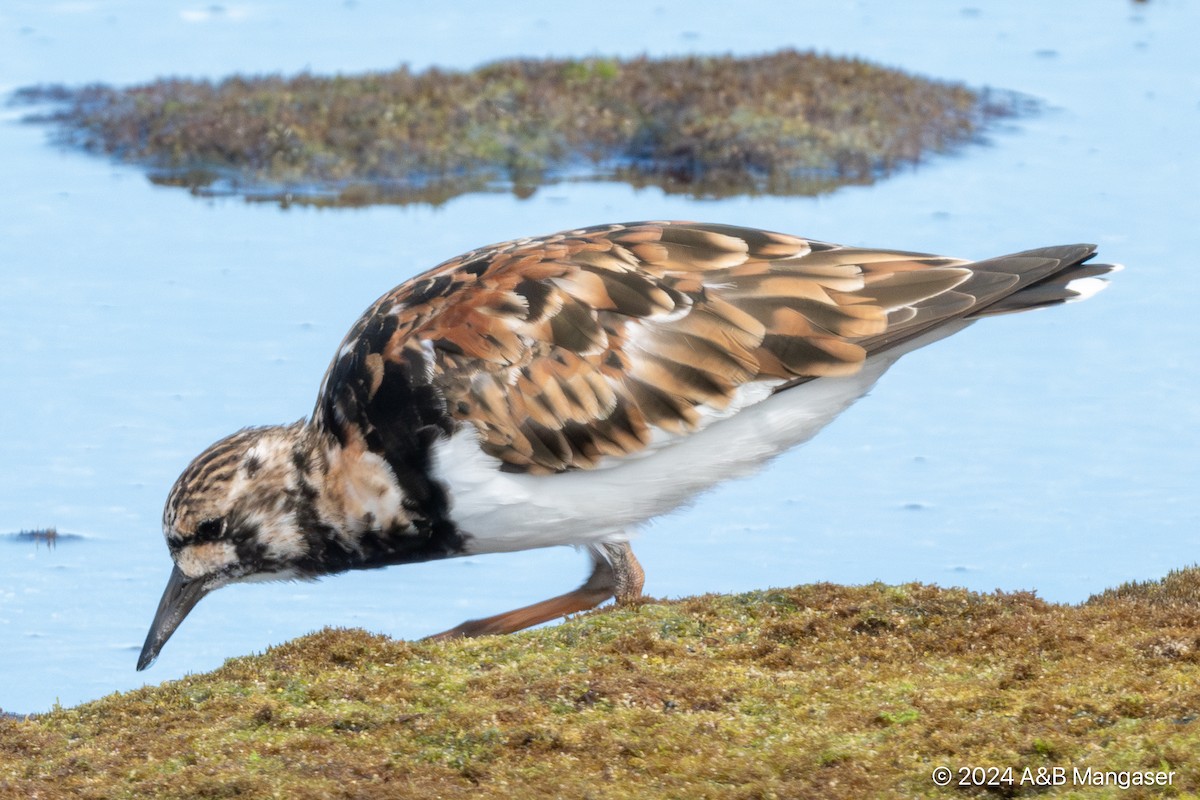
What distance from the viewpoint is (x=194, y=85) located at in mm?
15078

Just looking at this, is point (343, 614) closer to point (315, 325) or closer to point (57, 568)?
point (57, 568)

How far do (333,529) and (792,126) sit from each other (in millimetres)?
8530

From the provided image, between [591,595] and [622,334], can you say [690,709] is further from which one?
[591,595]

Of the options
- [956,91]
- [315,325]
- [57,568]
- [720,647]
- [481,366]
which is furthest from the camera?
[956,91]

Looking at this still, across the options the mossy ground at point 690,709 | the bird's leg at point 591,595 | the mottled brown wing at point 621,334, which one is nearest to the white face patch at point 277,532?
the mottled brown wing at point 621,334

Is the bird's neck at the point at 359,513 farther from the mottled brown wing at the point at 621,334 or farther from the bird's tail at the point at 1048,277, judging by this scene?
the bird's tail at the point at 1048,277

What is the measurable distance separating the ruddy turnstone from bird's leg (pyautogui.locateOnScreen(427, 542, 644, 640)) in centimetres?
2

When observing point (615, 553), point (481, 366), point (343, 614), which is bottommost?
point (343, 614)

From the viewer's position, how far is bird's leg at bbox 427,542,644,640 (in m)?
7.37

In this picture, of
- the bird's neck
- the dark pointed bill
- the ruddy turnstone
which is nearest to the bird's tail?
the ruddy turnstone

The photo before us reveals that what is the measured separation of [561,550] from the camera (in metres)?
9.38

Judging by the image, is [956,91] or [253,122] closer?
[253,122]

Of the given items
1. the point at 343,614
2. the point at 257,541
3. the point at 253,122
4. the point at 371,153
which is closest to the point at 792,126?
the point at 371,153

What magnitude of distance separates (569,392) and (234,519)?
1565mm
